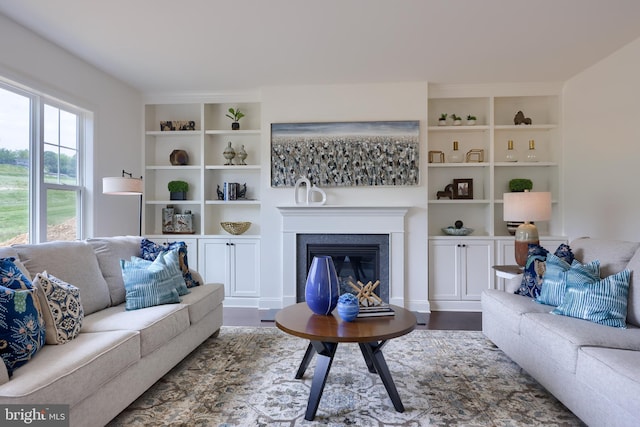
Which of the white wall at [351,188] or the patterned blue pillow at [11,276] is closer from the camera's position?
the patterned blue pillow at [11,276]

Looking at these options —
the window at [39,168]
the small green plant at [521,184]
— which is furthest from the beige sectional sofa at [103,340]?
the small green plant at [521,184]

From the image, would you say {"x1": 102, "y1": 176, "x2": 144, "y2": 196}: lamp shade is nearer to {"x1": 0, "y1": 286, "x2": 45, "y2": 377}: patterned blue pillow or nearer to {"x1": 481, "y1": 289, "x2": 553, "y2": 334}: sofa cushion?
{"x1": 0, "y1": 286, "x2": 45, "y2": 377}: patterned blue pillow

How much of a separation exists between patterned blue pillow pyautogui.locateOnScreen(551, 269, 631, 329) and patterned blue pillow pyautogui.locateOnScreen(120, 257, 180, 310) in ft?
8.77

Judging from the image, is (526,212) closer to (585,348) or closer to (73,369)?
(585,348)

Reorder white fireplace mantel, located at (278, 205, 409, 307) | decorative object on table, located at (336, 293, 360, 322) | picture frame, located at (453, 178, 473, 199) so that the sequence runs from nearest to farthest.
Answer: decorative object on table, located at (336, 293, 360, 322), white fireplace mantel, located at (278, 205, 409, 307), picture frame, located at (453, 178, 473, 199)

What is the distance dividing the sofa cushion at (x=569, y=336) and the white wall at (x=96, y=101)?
13.3ft

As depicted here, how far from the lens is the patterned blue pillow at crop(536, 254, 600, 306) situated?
2350 millimetres

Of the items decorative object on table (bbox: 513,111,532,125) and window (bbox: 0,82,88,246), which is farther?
decorative object on table (bbox: 513,111,532,125)

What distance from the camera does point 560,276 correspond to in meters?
2.51

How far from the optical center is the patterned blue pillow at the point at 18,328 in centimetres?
156

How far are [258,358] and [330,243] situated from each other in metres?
1.73

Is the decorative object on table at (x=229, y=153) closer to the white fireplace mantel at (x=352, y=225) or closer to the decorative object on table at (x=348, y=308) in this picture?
the white fireplace mantel at (x=352, y=225)

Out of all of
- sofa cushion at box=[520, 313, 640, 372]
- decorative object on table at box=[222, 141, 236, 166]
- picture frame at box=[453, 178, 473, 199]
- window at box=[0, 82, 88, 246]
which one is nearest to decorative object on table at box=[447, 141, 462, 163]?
picture frame at box=[453, 178, 473, 199]

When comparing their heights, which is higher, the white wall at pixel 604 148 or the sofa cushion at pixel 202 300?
the white wall at pixel 604 148
